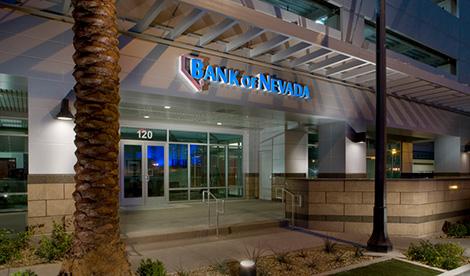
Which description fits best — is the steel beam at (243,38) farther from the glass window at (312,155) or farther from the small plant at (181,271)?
the glass window at (312,155)

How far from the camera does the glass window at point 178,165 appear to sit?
647 inches

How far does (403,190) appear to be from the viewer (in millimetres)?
11312

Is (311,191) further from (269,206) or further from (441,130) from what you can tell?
(441,130)

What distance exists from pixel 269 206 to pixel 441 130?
12006 millimetres

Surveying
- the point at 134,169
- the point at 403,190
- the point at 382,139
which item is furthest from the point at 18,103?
the point at 403,190

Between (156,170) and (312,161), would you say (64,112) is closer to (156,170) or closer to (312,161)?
(156,170)

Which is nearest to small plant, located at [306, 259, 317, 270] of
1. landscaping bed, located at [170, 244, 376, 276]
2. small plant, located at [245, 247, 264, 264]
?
landscaping bed, located at [170, 244, 376, 276]

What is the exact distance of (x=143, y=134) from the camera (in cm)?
1559

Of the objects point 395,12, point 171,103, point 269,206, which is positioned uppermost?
point 395,12

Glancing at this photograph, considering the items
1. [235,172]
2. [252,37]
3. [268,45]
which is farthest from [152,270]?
[235,172]

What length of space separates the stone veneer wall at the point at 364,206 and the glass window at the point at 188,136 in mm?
7005

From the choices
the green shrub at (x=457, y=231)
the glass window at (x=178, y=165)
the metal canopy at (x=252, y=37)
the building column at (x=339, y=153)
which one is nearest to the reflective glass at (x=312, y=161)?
the building column at (x=339, y=153)

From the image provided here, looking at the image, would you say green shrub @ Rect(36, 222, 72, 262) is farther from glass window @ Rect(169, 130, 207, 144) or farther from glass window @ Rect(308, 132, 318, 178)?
glass window @ Rect(308, 132, 318, 178)

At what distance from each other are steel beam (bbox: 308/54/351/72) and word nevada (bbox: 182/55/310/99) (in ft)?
2.53
